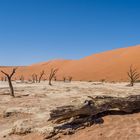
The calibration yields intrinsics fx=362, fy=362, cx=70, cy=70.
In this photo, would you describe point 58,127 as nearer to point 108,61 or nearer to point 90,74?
point 90,74

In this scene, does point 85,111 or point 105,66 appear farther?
point 105,66

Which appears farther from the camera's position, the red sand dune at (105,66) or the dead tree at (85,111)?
the red sand dune at (105,66)

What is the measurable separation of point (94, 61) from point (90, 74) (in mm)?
22009

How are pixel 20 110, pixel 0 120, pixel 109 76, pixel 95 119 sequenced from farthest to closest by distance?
pixel 109 76, pixel 20 110, pixel 0 120, pixel 95 119

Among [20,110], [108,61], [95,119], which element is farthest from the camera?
[108,61]

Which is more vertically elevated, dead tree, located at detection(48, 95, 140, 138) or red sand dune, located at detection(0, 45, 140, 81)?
red sand dune, located at detection(0, 45, 140, 81)

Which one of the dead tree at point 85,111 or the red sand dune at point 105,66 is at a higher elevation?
the red sand dune at point 105,66

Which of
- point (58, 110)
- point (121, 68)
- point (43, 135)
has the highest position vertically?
point (121, 68)

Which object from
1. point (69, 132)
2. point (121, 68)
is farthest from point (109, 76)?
point (69, 132)

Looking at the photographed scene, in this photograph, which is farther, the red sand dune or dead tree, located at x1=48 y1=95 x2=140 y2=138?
the red sand dune

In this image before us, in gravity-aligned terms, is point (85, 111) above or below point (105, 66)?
below

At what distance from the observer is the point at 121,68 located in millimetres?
102625

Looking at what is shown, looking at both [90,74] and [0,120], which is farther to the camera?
[90,74]

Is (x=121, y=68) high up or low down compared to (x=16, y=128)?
up
